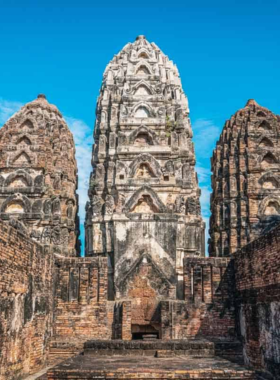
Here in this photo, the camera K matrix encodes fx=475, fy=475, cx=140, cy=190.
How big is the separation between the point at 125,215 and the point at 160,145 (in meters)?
5.32

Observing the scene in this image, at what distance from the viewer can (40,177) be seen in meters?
28.1

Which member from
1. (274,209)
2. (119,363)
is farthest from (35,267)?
(274,209)

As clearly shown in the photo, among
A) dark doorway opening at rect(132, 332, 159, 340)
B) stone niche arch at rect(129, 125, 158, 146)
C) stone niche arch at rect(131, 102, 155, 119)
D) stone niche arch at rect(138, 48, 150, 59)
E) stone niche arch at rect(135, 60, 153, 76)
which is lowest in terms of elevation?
dark doorway opening at rect(132, 332, 159, 340)

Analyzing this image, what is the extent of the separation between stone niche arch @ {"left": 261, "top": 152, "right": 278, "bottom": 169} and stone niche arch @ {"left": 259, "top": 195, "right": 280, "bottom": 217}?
2.11 m

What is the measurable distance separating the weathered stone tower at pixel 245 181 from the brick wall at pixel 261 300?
1100cm

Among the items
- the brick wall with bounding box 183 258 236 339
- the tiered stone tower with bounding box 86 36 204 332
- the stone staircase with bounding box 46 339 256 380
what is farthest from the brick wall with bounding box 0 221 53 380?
the tiered stone tower with bounding box 86 36 204 332

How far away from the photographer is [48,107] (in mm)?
31875

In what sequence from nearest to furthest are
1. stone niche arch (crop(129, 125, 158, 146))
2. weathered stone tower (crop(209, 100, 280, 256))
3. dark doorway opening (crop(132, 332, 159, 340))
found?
dark doorway opening (crop(132, 332, 159, 340)), stone niche arch (crop(129, 125, 158, 146)), weathered stone tower (crop(209, 100, 280, 256))

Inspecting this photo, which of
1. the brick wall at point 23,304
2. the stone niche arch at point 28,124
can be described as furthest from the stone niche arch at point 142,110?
the brick wall at point 23,304

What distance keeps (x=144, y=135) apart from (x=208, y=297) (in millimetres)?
12591

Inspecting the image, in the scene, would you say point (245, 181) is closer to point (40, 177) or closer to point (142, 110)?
point (142, 110)

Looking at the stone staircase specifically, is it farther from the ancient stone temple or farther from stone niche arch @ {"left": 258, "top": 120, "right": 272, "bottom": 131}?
stone niche arch @ {"left": 258, "top": 120, "right": 272, "bottom": 131}

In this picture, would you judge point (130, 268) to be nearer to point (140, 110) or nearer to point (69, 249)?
point (69, 249)

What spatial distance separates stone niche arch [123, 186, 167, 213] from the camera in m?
25.0
